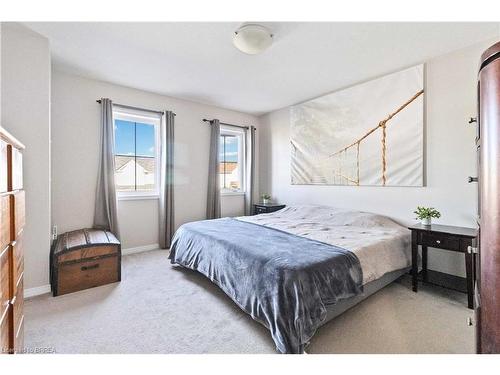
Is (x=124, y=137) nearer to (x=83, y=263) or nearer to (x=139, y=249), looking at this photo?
(x=139, y=249)

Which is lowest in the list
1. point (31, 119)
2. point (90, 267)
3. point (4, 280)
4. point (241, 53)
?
point (90, 267)

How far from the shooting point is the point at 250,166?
15.1ft

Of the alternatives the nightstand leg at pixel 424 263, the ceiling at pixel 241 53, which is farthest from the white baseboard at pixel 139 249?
the nightstand leg at pixel 424 263

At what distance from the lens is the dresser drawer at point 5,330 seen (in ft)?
2.82

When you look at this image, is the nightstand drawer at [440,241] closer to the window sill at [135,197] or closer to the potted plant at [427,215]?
the potted plant at [427,215]

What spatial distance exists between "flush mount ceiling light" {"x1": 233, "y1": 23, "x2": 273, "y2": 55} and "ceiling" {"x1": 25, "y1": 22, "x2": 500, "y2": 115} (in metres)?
0.07

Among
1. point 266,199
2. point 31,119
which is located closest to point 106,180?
point 31,119

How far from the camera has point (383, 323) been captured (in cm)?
175

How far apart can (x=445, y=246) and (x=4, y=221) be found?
9.77ft

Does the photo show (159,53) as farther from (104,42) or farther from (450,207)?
(450,207)

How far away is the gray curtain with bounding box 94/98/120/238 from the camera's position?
121 inches

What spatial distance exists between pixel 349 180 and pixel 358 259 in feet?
5.47

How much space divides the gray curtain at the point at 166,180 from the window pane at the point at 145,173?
0.62ft
